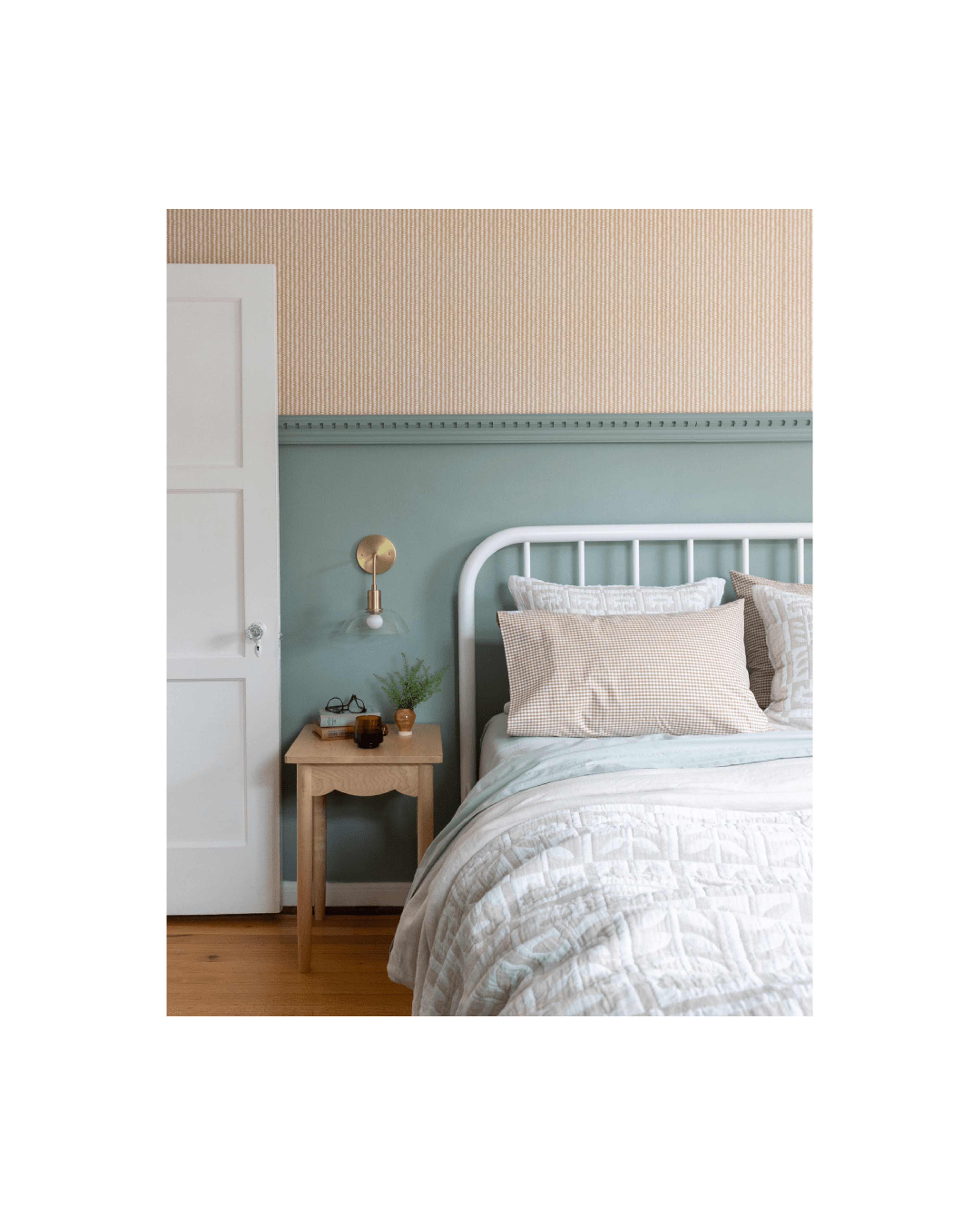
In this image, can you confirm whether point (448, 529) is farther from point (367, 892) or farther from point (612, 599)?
point (367, 892)

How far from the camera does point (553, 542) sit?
2.57m

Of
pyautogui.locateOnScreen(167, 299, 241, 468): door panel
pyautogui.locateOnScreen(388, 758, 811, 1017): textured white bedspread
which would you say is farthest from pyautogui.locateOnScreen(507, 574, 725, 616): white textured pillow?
pyautogui.locateOnScreen(167, 299, 241, 468): door panel

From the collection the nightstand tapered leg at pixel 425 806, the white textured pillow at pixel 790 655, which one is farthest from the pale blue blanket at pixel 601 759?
the nightstand tapered leg at pixel 425 806

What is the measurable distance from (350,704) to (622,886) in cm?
158

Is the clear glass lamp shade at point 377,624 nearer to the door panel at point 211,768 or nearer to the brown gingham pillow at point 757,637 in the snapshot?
the door panel at point 211,768

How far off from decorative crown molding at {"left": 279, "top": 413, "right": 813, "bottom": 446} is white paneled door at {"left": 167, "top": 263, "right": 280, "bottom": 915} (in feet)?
0.55

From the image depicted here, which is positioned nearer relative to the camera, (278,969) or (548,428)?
(278,969)

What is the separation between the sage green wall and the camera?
2.59m

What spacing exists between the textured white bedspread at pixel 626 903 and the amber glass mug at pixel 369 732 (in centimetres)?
70

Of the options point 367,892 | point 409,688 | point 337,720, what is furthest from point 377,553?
point 367,892

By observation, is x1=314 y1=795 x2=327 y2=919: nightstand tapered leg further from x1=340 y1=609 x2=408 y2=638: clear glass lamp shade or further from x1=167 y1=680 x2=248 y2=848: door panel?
x1=340 y1=609 x2=408 y2=638: clear glass lamp shade

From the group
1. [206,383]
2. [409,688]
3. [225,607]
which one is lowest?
[409,688]
